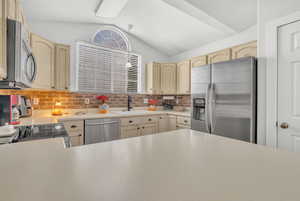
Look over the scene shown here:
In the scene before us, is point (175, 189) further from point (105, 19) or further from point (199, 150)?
point (105, 19)

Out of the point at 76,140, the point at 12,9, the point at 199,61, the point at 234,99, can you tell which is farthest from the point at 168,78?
the point at 12,9

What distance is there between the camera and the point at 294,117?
1.59 meters

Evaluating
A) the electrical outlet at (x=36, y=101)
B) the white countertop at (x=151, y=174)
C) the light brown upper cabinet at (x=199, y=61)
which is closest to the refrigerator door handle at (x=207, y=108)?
the light brown upper cabinet at (x=199, y=61)

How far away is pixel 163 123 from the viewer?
10.8ft

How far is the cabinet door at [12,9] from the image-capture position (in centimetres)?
114

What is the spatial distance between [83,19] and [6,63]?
224 centimetres

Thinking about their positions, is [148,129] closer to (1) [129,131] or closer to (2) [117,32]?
(1) [129,131]

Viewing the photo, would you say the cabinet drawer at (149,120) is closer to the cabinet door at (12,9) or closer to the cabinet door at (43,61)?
the cabinet door at (43,61)

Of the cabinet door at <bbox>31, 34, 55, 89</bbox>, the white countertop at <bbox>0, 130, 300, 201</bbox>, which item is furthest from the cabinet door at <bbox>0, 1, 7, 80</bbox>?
the cabinet door at <bbox>31, 34, 55, 89</bbox>

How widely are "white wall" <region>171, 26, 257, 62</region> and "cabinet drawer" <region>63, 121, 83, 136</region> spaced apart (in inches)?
114

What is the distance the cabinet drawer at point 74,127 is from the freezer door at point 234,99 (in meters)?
2.01

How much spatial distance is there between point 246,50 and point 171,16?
1.40 meters

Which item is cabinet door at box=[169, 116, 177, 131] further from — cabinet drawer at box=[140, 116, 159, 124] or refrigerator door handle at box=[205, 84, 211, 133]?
refrigerator door handle at box=[205, 84, 211, 133]

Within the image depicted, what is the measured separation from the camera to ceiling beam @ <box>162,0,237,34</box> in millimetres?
2246
